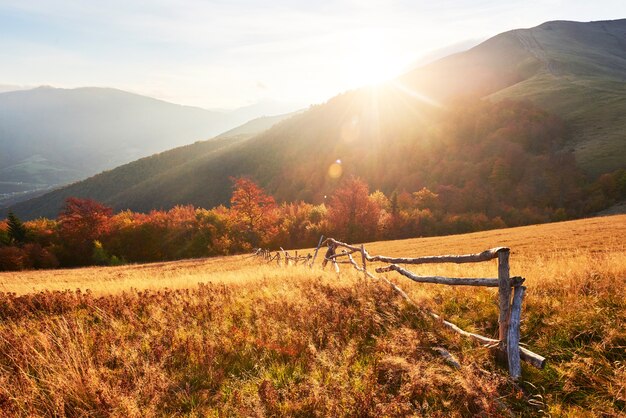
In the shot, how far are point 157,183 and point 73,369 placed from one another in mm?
181732

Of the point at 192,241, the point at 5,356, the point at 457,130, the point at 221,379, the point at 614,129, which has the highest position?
the point at 457,130

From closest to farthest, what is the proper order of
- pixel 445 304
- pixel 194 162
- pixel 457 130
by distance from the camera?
1. pixel 445 304
2. pixel 457 130
3. pixel 194 162

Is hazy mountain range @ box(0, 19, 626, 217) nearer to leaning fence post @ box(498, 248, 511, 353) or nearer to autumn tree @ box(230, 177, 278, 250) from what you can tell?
autumn tree @ box(230, 177, 278, 250)

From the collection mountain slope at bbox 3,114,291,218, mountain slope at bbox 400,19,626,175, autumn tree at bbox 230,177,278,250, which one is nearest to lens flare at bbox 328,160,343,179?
mountain slope at bbox 3,114,291,218

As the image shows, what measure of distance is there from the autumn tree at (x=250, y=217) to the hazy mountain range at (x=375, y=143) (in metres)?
63.0

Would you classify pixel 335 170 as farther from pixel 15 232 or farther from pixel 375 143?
pixel 15 232

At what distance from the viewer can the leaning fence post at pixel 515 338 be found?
→ 460 centimetres

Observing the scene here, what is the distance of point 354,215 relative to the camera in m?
64.4

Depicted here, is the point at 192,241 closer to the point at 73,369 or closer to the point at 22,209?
the point at 73,369

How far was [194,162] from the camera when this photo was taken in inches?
7303

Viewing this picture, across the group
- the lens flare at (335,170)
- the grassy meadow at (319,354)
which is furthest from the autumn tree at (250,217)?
the lens flare at (335,170)

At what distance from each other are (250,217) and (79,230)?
34621 millimetres

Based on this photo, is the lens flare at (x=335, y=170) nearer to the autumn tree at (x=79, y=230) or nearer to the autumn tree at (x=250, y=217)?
the autumn tree at (x=250, y=217)

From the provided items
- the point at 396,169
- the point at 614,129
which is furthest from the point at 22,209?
the point at 614,129
